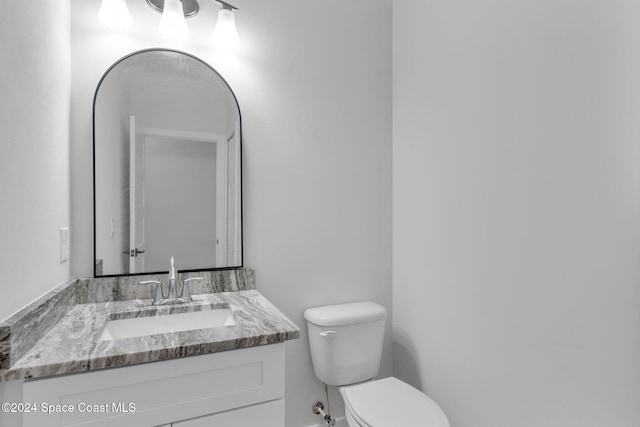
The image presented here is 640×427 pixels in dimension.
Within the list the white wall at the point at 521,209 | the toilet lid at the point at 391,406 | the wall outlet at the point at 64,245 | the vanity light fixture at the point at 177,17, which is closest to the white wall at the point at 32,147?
the wall outlet at the point at 64,245

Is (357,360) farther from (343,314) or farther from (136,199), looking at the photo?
(136,199)

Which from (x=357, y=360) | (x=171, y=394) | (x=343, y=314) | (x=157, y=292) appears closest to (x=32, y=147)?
(x=157, y=292)

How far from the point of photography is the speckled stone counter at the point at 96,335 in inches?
31.4

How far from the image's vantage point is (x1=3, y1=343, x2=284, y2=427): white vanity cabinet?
2.69 ft

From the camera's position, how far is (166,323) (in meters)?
1.28

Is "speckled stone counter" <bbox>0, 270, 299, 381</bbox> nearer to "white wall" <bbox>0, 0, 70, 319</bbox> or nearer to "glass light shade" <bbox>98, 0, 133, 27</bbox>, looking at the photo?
"white wall" <bbox>0, 0, 70, 319</bbox>

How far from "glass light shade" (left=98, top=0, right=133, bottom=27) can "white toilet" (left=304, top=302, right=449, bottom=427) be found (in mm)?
1458

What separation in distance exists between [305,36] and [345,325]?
143cm

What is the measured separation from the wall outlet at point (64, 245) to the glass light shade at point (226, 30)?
98 centimetres

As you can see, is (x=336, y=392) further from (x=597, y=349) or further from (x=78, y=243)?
(x=78, y=243)

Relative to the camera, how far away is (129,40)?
56.4 inches

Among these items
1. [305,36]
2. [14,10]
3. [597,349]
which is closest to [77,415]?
[14,10]

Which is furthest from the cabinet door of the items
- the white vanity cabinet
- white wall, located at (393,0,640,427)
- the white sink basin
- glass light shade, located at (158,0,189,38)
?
glass light shade, located at (158,0,189,38)

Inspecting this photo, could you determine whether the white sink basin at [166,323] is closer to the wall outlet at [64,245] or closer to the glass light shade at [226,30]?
the wall outlet at [64,245]
